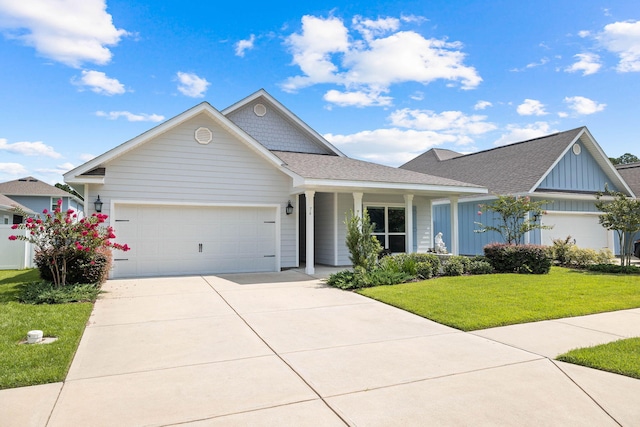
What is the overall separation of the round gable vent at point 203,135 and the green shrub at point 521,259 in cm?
956

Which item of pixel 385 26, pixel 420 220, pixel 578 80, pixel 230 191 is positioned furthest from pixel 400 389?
pixel 578 80

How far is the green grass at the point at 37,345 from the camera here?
4188mm

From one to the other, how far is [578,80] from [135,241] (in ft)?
53.5

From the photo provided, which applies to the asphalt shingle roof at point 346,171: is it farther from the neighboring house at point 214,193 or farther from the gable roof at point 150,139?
the gable roof at point 150,139

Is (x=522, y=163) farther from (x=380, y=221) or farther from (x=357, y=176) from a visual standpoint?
(x=357, y=176)

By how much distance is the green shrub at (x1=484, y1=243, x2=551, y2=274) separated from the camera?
40.7 feet

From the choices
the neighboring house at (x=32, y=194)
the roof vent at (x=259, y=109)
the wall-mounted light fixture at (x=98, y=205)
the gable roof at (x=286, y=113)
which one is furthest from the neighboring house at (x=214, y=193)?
the neighboring house at (x=32, y=194)

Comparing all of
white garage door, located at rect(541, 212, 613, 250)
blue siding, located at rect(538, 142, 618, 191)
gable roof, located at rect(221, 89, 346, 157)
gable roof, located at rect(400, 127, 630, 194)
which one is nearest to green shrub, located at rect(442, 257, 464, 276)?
gable roof, located at rect(400, 127, 630, 194)

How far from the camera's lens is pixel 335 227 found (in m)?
14.8

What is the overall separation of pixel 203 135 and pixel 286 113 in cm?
525

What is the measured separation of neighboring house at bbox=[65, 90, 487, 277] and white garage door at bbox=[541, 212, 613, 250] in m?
5.55

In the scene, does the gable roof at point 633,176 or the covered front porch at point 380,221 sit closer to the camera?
the covered front porch at point 380,221

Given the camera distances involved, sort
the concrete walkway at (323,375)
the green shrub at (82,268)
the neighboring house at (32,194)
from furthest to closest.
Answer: the neighboring house at (32,194) → the green shrub at (82,268) → the concrete walkway at (323,375)

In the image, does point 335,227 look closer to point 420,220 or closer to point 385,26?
point 420,220
